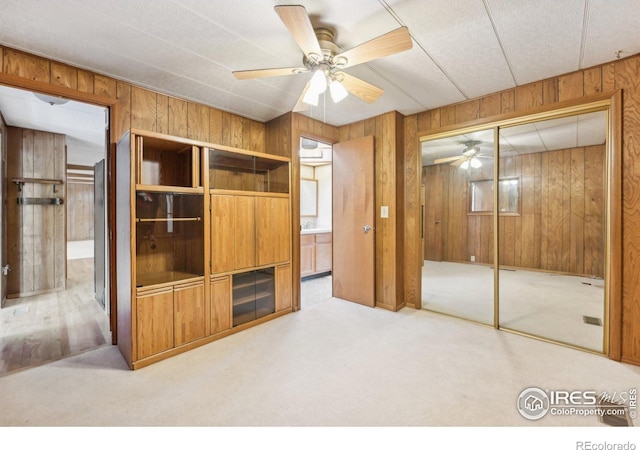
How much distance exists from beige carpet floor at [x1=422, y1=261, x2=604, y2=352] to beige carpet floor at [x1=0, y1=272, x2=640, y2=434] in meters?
0.39

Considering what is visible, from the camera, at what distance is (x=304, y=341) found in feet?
8.79

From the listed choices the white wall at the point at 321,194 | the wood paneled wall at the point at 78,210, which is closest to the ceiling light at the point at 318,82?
the white wall at the point at 321,194

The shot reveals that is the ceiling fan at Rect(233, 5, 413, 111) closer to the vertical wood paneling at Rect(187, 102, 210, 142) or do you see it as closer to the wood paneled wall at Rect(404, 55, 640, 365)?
the vertical wood paneling at Rect(187, 102, 210, 142)

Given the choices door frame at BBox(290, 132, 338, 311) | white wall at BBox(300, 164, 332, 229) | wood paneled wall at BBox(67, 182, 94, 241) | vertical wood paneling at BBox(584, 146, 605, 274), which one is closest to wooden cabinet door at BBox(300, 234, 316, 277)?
white wall at BBox(300, 164, 332, 229)

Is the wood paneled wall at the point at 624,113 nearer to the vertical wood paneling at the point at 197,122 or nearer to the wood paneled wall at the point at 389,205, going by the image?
the wood paneled wall at the point at 389,205

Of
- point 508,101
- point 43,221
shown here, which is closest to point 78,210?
point 43,221

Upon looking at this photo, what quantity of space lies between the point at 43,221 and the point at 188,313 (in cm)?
359

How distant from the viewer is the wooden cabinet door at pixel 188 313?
247cm

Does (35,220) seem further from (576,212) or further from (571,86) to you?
(576,212)

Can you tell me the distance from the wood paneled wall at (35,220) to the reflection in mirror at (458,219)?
578 cm

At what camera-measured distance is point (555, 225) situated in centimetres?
543

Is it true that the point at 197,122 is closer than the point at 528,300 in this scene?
Yes

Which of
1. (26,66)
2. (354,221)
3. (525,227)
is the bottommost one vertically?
(525,227)

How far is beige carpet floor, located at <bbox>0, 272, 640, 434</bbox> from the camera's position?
1672 millimetres
